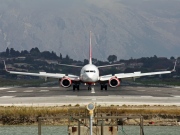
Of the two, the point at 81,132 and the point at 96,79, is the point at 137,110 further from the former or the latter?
the point at 96,79

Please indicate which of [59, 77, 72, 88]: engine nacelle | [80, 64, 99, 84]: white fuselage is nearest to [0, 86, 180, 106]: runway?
[80, 64, 99, 84]: white fuselage

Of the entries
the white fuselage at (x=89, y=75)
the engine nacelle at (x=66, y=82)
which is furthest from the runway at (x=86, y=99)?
the engine nacelle at (x=66, y=82)

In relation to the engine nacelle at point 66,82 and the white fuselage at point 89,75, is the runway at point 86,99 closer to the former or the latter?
the white fuselage at point 89,75

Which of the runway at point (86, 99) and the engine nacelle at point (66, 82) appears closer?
the runway at point (86, 99)

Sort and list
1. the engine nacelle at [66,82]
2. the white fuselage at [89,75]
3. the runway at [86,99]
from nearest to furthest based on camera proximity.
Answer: the runway at [86,99], the white fuselage at [89,75], the engine nacelle at [66,82]

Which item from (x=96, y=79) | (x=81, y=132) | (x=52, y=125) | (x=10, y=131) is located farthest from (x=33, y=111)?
(x=96, y=79)

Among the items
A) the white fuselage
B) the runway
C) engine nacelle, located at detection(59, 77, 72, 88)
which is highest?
the white fuselage

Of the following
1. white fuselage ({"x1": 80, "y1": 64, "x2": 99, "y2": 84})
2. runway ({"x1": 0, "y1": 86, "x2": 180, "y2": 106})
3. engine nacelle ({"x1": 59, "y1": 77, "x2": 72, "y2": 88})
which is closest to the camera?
runway ({"x1": 0, "y1": 86, "x2": 180, "y2": 106})

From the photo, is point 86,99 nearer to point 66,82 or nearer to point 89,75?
point 89,75

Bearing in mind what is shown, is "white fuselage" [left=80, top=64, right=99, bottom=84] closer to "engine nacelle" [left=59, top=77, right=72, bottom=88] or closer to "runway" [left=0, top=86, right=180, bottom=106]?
"engine nacelle" [left=59, top=77, right=72, bottom=88]

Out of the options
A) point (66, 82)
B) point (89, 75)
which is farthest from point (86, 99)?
point (66, 82)

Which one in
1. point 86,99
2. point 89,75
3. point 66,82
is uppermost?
point 89,75

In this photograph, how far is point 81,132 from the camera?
1841 inches

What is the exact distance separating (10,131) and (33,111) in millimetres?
7209
